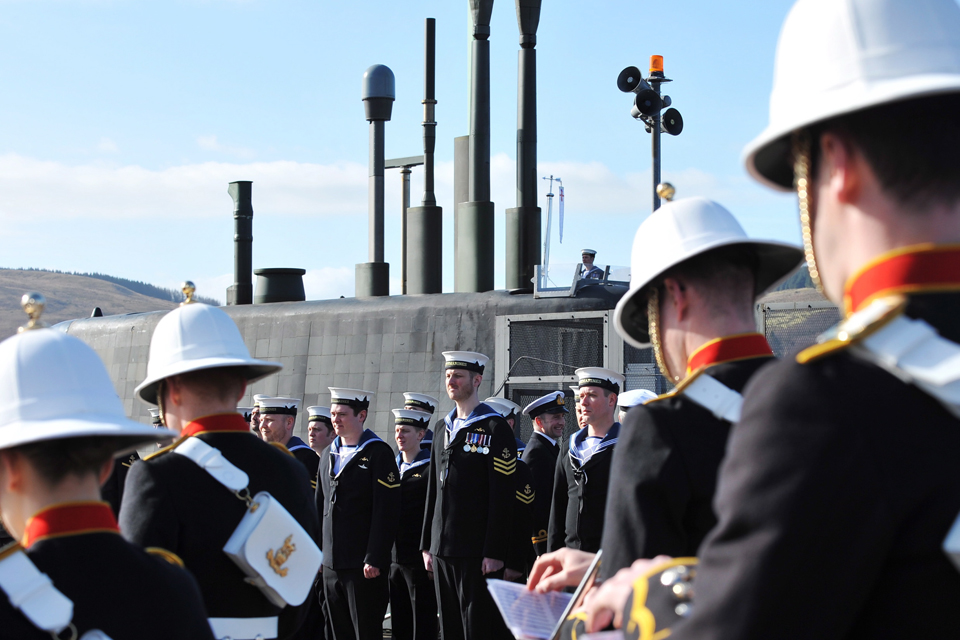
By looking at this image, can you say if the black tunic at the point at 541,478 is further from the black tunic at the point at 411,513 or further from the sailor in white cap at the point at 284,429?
the sailor in white cap at the point at 284,429

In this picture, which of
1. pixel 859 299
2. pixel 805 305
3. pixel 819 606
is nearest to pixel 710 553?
pixel 819 606

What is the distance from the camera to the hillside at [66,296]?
104325 millimetres

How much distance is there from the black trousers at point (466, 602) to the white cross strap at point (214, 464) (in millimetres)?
4678

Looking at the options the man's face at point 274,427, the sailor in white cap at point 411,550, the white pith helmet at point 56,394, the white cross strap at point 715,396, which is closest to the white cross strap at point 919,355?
the white cross strap at point 715,396

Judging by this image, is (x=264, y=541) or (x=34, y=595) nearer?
(x=34, y=595)

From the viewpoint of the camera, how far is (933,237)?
50.6 inches

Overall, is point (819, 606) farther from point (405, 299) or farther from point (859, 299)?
point (405, 299)

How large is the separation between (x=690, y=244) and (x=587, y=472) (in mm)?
4723

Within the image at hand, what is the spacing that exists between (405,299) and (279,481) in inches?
326

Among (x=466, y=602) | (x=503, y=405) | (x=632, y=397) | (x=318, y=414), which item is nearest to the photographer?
(x=466, y=602)

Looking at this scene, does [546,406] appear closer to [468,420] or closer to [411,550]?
[468,420]

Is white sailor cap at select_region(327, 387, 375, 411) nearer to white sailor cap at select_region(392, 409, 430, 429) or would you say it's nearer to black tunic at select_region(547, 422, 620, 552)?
white sailor cap at select_region(392, 409, 430, 429)

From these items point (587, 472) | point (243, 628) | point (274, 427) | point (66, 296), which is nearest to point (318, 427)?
point (274, 427)

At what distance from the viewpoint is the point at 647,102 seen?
9.78 m
